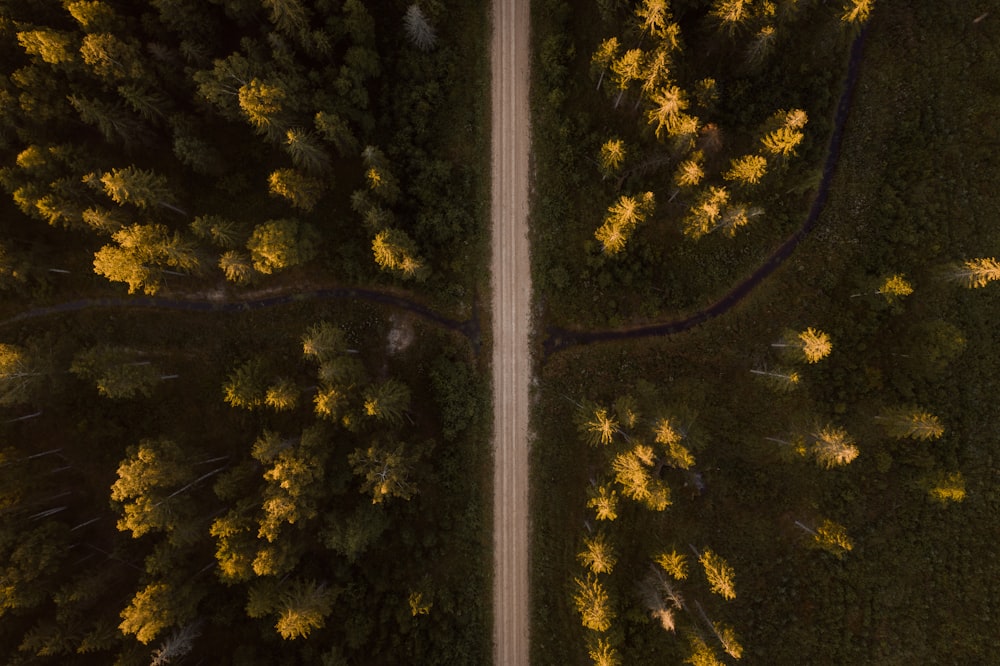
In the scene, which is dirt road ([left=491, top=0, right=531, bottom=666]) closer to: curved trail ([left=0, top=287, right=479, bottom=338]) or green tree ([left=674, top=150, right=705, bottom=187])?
curved trail ([left=0, top=287, right=479, bottom=338])

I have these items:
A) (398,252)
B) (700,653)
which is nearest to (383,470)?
(398,252)

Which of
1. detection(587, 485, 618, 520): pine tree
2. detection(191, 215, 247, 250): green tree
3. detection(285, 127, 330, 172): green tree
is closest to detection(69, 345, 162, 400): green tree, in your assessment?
detection(191, 215, 247, 250): green tree

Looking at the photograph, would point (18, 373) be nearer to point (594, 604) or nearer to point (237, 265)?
point (237, 265)

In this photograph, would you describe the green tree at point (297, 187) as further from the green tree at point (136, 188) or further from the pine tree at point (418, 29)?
the pine tree at point (418, 29)

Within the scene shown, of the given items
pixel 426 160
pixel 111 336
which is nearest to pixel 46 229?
pixel 111 336

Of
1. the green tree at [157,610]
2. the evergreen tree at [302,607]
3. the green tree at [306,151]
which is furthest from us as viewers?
the green tree at [306,151]

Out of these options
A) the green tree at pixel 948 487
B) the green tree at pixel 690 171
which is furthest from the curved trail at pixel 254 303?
the green tree at pixel 948 487
